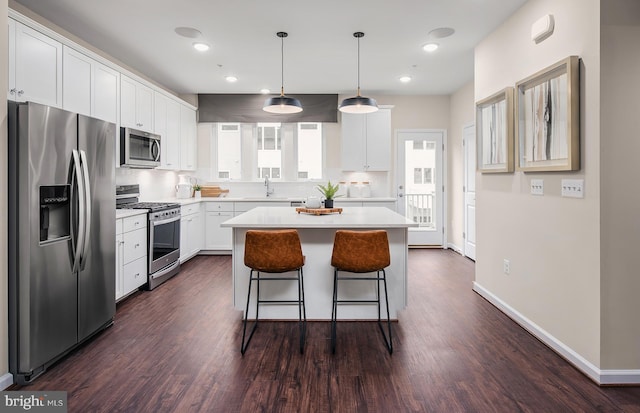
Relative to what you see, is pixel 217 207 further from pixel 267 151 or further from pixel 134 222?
pixel 134 222

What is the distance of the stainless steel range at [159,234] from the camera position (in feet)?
14.1

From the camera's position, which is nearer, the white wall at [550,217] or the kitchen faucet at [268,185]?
the white wall at [550,217]

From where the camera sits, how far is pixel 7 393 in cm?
216

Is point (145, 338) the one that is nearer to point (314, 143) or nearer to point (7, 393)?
point (7, 393)

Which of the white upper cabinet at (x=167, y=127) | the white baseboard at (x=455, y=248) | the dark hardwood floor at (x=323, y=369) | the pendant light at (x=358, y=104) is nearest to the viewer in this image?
the dark hardwood floor at (x=323, y=369)

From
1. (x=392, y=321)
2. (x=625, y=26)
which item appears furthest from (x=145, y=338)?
(x=625, y=26)

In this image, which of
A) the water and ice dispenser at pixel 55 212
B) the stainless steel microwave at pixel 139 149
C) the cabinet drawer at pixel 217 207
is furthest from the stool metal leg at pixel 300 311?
the cabinet drawer at pixel 217 207

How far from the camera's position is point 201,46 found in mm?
4273

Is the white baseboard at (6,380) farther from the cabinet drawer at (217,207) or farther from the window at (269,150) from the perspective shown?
the window at (269,150)

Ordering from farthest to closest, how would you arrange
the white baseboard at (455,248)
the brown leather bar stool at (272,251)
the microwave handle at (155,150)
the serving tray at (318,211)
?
the white baseboard at (455,248)
the microwave handle at (155,150)
the serving tray at (318,211)
the brown leather bar stool at (272,251)

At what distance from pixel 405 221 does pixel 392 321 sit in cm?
90

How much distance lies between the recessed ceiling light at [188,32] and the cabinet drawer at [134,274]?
2.43 meters

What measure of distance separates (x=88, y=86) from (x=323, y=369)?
3.40 meters

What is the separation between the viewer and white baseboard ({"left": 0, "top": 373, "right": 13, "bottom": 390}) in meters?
2.18
